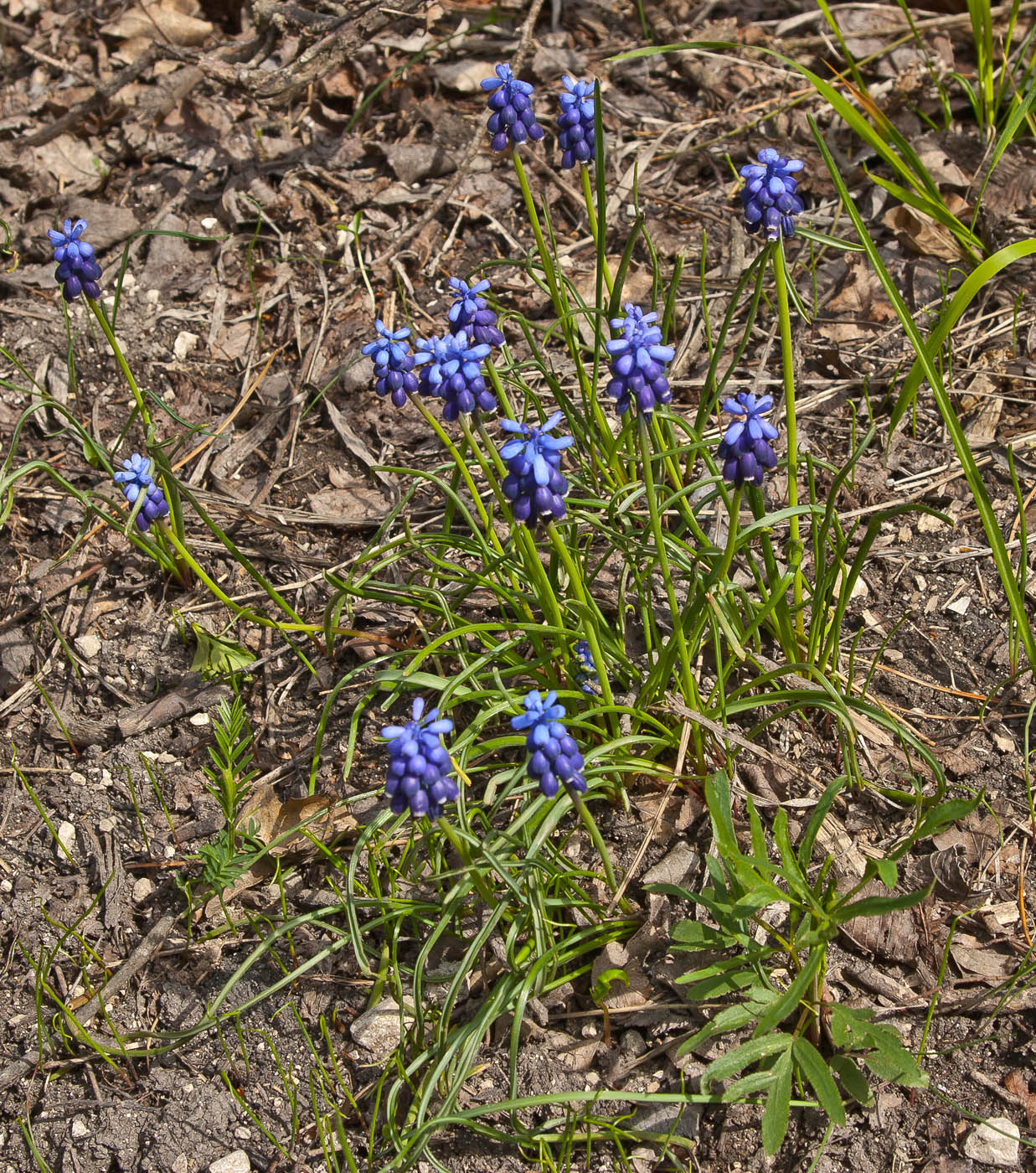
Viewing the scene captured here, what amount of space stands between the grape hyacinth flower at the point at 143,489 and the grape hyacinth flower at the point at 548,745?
1841mm

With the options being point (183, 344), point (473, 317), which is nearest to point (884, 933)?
point (473, 317)

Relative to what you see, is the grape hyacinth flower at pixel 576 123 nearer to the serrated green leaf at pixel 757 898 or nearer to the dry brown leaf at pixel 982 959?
the serrated green leaf at pixel 757 898

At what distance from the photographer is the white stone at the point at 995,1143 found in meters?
2.92

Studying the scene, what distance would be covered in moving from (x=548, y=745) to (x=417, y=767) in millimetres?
299

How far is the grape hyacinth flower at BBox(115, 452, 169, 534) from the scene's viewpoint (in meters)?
3.70

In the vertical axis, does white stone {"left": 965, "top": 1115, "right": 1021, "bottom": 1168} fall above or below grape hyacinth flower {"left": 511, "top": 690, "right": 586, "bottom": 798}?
below

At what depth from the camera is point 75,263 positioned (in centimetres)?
362

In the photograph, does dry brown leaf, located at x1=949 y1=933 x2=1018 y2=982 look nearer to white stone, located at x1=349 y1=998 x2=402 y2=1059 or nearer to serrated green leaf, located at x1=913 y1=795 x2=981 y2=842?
serrated green leaf, located at x1=913 y1=795 x2=981 y2=842

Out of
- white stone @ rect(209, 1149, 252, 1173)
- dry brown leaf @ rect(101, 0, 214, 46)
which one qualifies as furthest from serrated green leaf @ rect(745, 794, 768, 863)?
dry brown leaf @ rect(101, 0, 214, 46)

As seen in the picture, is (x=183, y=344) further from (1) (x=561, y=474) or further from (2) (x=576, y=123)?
(1) (x=561, y=474)

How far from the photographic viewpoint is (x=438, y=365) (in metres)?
2.83

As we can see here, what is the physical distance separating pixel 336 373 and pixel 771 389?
76.0 inches

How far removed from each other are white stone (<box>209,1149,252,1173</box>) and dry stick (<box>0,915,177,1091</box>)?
535 millimetres

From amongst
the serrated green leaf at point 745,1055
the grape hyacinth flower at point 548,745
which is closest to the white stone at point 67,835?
the grape hyacinth flower at point 548,745
